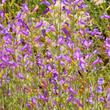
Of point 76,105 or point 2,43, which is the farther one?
point 2,43

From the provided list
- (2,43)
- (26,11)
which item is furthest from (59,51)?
(2,43)

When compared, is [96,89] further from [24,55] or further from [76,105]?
[24,55]

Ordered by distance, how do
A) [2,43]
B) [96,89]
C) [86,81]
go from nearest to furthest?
[86,81], [96,89], [2,43]

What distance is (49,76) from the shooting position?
3271 millimetres

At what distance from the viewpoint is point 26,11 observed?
3281 millimetres

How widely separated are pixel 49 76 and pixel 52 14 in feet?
1.30

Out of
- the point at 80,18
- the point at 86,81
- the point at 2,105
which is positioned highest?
the point at 80,18

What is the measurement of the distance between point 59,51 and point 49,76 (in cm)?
21

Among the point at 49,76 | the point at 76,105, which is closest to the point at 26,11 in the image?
the point at 49,76

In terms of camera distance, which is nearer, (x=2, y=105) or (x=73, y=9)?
(x=73, y=9)

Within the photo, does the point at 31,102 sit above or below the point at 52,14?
below

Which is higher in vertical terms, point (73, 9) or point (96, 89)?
point (73, 9)

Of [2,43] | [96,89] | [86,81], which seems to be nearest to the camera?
[86,81]

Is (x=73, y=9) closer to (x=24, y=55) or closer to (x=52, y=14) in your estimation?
(x=52, y=14)
